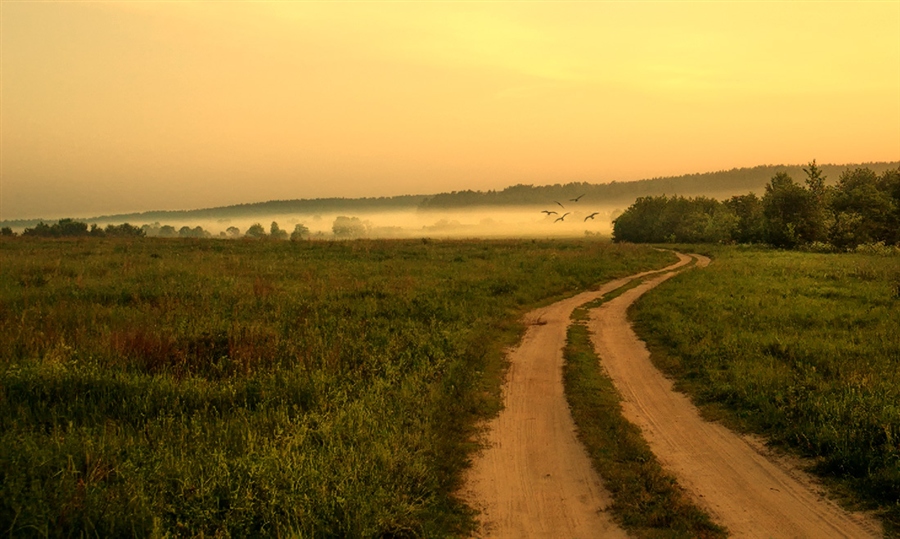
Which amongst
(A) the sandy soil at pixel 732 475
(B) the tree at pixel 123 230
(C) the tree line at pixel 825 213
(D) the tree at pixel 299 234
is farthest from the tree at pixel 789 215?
(B) the tree at pixel 123 230

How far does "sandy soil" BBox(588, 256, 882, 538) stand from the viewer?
643cm

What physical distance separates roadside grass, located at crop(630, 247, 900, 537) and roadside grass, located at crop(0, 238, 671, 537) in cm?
527

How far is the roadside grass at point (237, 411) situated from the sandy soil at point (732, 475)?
3.31 m

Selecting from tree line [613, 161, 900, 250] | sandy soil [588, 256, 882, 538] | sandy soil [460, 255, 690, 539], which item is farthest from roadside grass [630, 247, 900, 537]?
tree line [613, 161, 900, 250]

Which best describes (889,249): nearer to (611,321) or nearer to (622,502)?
(611,321)

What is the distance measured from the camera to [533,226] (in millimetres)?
178875

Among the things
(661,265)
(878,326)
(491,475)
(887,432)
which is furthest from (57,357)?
(661,265)

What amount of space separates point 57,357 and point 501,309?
608 inches

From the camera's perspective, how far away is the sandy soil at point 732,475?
643 centimetres

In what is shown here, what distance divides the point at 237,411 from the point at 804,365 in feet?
43.2

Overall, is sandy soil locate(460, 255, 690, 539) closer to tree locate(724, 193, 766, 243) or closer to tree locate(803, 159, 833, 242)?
tree locate(803, 159, 833, 242)

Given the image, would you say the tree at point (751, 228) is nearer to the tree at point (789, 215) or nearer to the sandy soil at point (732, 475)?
the tree at point (789, 215)

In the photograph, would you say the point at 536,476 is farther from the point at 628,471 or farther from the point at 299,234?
the point at 299,234

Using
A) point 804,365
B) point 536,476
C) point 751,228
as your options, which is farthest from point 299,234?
point 536,476
